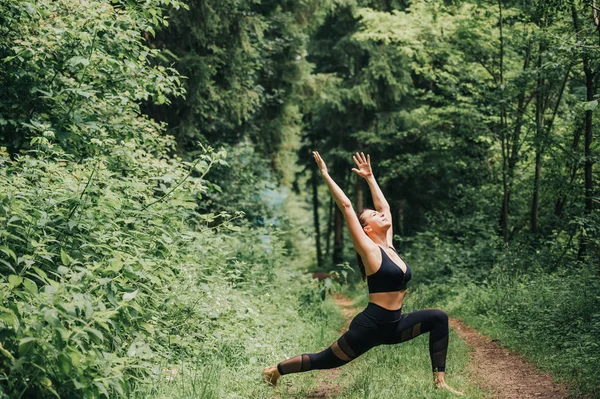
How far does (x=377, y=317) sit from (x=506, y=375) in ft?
8.35

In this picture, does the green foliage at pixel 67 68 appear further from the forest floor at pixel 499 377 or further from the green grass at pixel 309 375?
the forest floor at pixel 499 377

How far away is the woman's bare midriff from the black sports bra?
4cm

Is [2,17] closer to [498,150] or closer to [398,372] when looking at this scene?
[398,372]

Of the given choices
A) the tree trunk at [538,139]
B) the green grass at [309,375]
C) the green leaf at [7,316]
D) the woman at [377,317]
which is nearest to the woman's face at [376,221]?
the woman at [377,317]

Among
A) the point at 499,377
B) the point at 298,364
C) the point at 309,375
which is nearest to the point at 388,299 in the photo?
the point at 298,364

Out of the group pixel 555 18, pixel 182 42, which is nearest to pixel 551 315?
pixel 555 18

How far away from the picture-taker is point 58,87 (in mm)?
6914

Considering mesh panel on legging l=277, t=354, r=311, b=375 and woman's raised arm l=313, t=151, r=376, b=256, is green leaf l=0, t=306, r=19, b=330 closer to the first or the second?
mesh panel on legging l=277, t=354, r=311, b=375

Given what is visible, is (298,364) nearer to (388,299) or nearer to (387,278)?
(388,299)

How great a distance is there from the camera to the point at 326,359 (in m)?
4.96

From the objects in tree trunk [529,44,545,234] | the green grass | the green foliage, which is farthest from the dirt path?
the green foliage

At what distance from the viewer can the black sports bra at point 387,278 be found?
15.7 ft

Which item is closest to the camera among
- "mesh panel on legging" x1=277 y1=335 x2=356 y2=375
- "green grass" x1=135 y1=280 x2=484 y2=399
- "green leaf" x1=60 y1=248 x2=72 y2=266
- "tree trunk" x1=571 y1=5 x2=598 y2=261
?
"green leaf" x1=60 y1=248 x2=72 y2=266

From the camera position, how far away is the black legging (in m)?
4.84
